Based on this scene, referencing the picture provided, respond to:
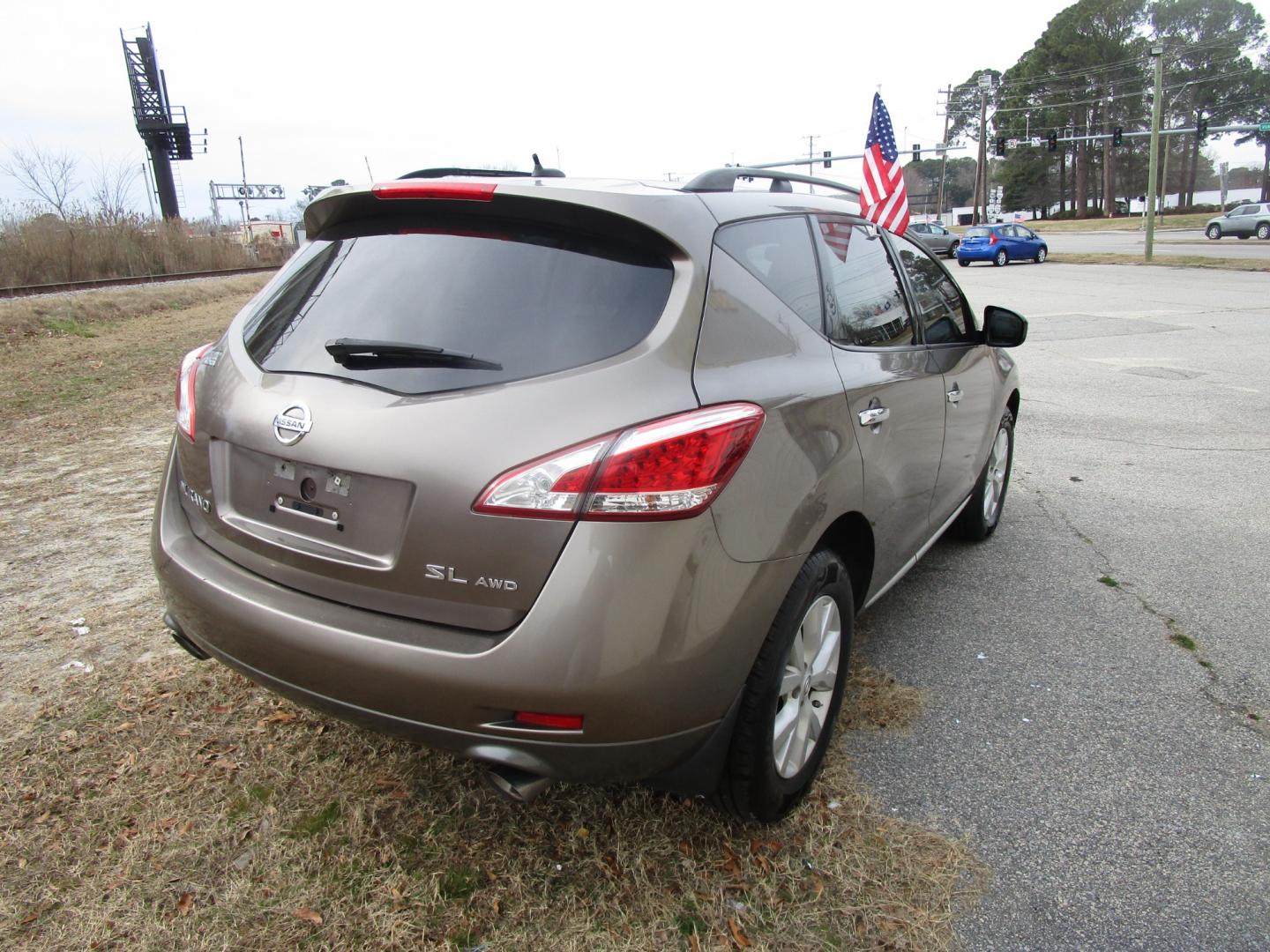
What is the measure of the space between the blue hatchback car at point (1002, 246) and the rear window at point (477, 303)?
34.2 metres

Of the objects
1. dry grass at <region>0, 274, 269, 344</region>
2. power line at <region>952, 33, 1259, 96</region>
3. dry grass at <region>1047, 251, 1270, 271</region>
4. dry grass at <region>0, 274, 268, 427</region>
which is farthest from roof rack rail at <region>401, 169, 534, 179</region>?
power line at <region>952, 33, 1259, 96</region>

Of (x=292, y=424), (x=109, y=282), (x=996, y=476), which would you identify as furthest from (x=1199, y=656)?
(x=109, y=282)

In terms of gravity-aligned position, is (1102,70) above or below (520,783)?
above

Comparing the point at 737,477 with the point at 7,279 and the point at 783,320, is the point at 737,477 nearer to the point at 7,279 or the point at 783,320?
the point at 783,320

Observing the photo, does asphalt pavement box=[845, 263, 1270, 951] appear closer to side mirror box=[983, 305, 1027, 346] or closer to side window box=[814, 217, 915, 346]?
side mirror box=[983, 305, 1027, 346]

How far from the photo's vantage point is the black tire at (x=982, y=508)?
4547mm

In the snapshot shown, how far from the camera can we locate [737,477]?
2.06 meters

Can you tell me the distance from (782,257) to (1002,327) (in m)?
1.77

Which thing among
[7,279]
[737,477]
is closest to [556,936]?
[737,477]

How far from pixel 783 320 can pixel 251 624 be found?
5.24ft

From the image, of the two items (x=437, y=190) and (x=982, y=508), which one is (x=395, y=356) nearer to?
(x=437, y=190)

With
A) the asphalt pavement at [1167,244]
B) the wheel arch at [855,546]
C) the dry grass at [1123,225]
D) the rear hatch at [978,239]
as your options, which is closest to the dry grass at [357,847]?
the wheel arch at [855,546]

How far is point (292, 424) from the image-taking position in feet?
6.98

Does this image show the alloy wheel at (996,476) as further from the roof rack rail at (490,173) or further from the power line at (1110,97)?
the power line at (1110,97)
